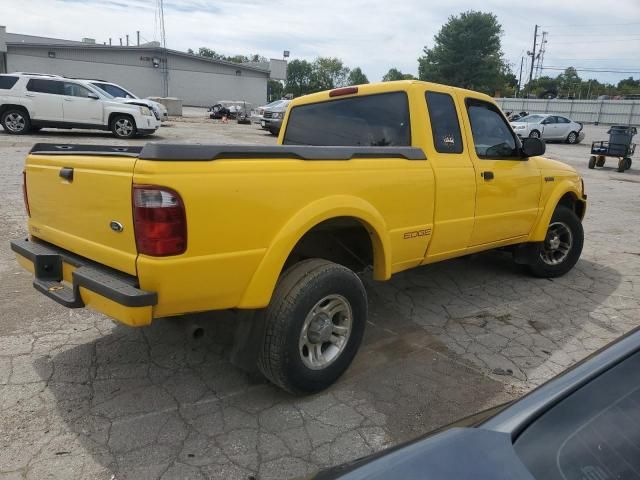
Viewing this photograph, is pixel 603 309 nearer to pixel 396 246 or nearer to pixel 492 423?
pixel 396 246

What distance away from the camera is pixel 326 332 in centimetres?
310

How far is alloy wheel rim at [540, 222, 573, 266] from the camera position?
542cm

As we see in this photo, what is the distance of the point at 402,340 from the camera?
12.9 ft

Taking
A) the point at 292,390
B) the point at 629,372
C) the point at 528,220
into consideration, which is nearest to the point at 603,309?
the point at 528,220

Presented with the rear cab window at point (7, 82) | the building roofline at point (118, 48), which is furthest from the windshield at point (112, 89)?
the building roofline at point (118, 48)

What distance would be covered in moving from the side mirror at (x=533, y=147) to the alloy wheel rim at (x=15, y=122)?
15755 mm

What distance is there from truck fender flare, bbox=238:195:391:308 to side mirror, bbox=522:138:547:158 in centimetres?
206

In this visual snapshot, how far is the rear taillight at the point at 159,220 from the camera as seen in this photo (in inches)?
93.7

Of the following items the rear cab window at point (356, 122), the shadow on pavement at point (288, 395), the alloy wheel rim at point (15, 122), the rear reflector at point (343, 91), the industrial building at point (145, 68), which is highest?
the industrial building at point (145, 68)

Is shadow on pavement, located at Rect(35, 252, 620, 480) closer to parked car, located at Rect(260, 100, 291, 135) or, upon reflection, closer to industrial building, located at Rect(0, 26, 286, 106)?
parked car, located at Rect(260, 100, 291, 135)

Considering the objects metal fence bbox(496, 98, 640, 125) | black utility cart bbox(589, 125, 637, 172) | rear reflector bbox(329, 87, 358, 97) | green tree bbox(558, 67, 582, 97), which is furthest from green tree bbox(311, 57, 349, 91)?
rear reflector bbox(329, 87, 358, 97)

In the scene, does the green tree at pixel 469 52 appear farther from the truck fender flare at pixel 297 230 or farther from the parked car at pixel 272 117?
the truck fender flare at pixel 297 230

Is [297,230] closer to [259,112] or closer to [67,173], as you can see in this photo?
[67,173]

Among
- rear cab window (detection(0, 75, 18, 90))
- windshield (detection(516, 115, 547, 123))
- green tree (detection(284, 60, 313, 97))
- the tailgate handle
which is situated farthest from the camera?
green tree (detection(284, 60, 313, 97))
